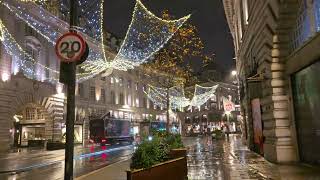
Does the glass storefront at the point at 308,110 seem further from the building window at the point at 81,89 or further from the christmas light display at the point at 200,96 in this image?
the building window at the point at 81,89

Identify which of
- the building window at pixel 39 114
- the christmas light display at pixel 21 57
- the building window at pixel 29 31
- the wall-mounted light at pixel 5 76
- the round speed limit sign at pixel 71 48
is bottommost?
the round speed limit sign at pixel 71 48

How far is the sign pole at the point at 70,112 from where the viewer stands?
7.59 m

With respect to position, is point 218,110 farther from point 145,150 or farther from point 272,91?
point 145,150

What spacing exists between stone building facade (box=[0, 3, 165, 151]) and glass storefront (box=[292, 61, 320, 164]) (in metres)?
29.9

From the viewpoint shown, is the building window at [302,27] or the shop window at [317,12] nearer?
the shop window at [317,12]

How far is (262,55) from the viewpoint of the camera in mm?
17953

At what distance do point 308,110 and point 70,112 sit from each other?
10019 mm

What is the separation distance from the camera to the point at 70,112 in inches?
314

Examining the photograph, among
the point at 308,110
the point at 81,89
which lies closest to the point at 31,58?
the point at 81,89

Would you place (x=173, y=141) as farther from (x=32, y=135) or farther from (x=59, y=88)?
(x=32, y=135)

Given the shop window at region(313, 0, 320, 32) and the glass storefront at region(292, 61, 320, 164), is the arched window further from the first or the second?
the shop window at region(313, 0, 320, 32)

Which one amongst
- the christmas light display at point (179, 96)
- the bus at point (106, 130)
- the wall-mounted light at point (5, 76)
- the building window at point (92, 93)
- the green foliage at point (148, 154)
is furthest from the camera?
the building window at point (92, 93)

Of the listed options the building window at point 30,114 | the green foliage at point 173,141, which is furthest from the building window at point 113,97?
the green foliage at point 173,141

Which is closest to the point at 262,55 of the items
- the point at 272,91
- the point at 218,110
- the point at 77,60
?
the point at 272,91
